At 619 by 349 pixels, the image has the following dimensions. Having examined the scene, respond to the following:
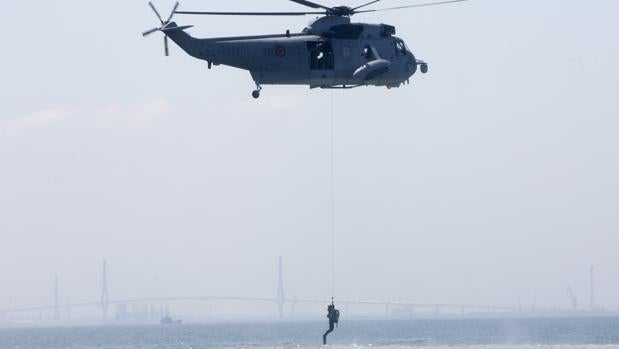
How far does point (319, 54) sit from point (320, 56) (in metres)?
0.06

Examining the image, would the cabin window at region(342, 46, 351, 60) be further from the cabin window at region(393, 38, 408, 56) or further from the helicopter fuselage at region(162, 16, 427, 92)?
the cabin window at region(393, 38, 408, 56)

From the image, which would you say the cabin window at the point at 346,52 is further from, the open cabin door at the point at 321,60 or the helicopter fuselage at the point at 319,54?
the open cabin door at the point at 321,60

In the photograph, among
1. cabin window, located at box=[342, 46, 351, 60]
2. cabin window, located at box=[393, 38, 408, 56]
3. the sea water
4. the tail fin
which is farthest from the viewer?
the sea water

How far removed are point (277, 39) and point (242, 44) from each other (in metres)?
1.08

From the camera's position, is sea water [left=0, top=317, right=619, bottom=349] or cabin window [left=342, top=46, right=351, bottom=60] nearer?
cabin window [left=342, top=46, right=351, bottom=60]

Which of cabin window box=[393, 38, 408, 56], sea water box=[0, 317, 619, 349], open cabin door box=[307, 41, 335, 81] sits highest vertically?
cabin window box=[393, 38, 408, 56]

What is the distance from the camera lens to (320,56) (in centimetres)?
3462

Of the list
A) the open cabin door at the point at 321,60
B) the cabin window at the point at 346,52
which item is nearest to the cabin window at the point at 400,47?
the cabin window at the point at 346,52

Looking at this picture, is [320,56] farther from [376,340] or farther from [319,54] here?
[376,340]

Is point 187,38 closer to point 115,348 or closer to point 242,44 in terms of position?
point 242,44

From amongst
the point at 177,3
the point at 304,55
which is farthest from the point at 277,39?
the point at 177,3

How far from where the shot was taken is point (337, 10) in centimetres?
3497

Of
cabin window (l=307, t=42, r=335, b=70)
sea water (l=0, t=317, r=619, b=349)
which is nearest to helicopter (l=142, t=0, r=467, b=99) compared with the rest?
cabin window (l=307, t=42, r=335, b=70)

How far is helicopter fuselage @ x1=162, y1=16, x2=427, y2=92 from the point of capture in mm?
33719
